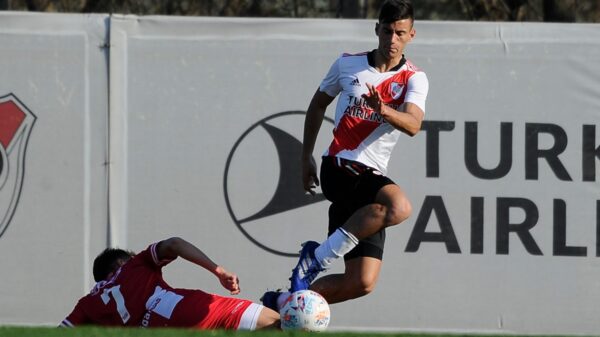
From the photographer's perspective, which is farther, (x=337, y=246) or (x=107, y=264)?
(x=107, y=264)

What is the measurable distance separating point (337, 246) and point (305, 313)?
554 millimetres

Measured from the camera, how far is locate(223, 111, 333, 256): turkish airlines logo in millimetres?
7555

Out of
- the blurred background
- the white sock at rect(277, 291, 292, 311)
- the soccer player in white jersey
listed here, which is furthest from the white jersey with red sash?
the blurred background

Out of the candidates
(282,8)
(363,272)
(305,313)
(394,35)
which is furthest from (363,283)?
(282,8)

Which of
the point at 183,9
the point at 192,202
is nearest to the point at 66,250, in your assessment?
the point at 192,202

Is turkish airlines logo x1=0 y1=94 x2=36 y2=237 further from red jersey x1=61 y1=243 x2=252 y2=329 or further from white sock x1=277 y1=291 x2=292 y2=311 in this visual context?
white sock x1=277 y1=291 x2=292 y2=311

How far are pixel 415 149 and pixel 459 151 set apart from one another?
0.95 ft

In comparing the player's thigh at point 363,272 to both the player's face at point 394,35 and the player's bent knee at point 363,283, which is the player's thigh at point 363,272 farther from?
the player's face at point 394,35

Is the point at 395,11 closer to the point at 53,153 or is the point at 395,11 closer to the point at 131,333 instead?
the point at 131,333

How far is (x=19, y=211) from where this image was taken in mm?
7531

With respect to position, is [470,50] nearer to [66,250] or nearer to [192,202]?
[192,202]

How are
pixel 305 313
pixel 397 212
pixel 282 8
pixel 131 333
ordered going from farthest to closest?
pixel 282 8 → pixel 397 212 → pixel 305 313 → pixel 131 333

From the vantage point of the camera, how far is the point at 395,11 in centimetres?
577

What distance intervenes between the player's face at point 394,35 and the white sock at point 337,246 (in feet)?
3.11
